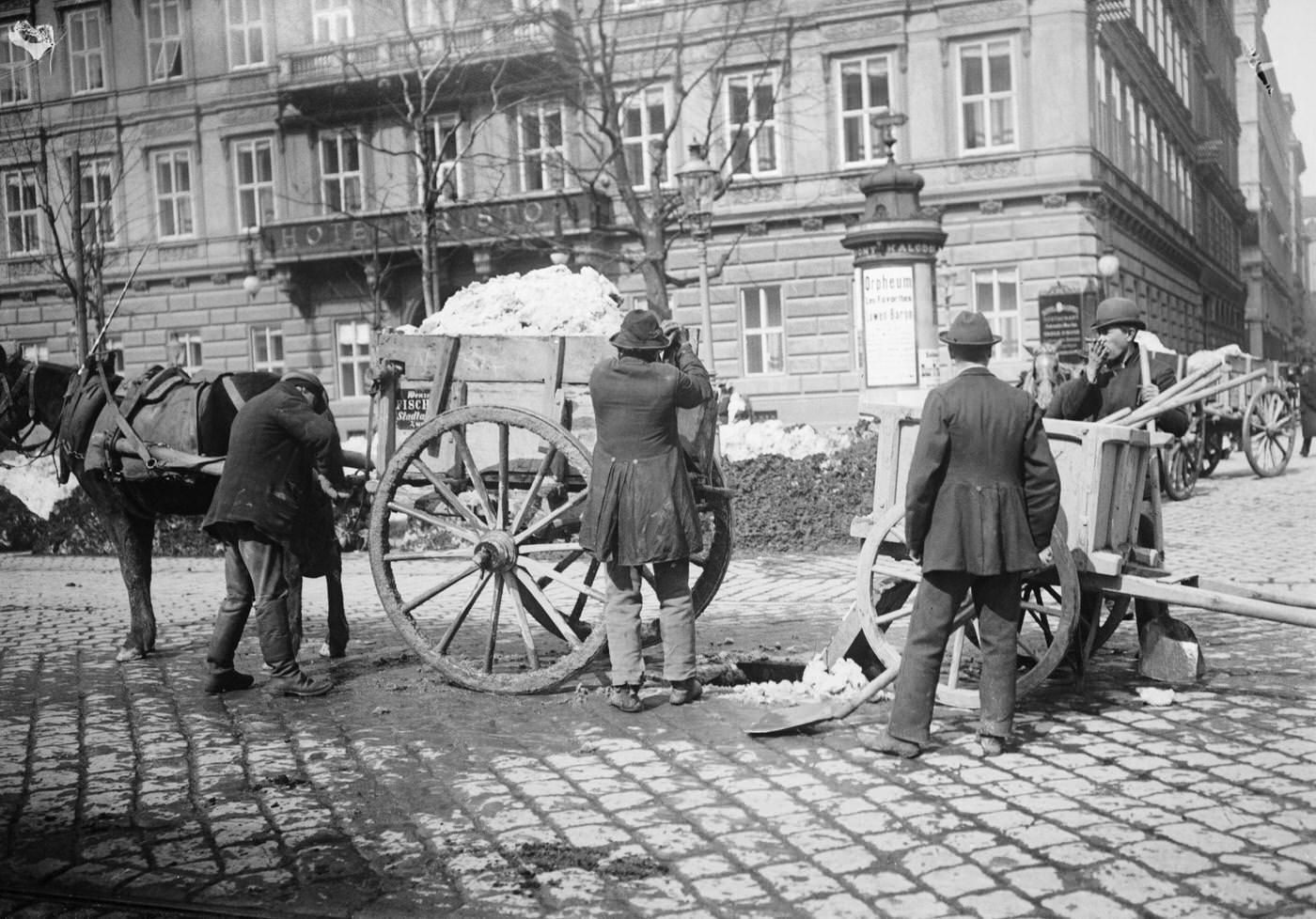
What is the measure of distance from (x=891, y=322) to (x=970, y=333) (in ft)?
33.9

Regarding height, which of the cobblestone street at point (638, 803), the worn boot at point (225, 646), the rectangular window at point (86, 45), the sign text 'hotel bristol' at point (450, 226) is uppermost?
the sign text 'hotel bristol' at point (450, 226)

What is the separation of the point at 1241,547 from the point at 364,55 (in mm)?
15518

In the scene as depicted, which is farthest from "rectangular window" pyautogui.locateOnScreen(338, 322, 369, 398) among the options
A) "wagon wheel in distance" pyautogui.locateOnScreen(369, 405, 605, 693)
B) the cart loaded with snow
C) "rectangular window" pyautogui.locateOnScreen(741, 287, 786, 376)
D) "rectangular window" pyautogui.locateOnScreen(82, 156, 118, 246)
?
"wagon wheel in distance" pyautogui.locateOnScreen(369, 405, 605, 693)

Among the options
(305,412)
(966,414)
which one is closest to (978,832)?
(966,414)

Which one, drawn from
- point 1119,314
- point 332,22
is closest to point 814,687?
point 1119,314

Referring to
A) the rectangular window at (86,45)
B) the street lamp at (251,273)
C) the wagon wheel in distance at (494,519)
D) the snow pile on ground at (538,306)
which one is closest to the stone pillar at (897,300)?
the snow pile on ground at (538,306)

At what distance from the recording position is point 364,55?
21.3m

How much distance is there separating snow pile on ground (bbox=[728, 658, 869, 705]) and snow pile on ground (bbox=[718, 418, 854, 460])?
28.6 ft

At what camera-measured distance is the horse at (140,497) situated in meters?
7.61

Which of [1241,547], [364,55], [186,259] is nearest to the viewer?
[1241,547]

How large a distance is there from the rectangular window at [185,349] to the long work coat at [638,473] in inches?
630

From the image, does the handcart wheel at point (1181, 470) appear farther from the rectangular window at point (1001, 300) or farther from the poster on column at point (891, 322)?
the rectangular window at point (1001, 300)

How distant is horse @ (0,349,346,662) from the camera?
7613 millimetres

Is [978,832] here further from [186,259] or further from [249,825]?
[186,259]
